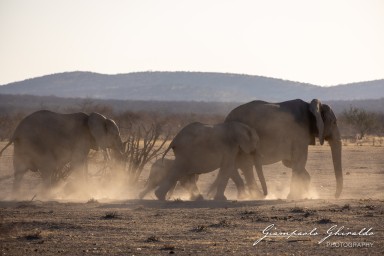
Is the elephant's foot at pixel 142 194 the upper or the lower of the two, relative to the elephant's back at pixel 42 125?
lower

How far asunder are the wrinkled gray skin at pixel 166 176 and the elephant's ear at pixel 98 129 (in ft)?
4.28

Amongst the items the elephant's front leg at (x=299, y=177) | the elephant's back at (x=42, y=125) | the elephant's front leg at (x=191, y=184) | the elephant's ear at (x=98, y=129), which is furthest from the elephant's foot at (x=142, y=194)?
the elephant's front leg at (x=299, y=177)

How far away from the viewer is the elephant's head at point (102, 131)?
19.2 metres

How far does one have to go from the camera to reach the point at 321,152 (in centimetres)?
3444

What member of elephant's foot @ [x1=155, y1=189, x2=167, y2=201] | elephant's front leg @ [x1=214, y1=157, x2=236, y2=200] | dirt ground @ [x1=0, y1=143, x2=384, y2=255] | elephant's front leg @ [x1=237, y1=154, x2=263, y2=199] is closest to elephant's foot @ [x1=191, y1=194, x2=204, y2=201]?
elephant's front leg @ [x1=214, y1=157, x2=236, y2=200]

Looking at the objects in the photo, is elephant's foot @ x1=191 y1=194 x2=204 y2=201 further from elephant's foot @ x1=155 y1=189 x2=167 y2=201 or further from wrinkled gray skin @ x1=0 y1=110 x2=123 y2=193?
wrinkled gray skin @ x1=0 y1=110 x2=123 y2=193

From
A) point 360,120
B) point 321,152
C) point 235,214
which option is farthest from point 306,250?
point 360,120

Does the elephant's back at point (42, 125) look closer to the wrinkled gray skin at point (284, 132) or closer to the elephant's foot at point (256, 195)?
the wrinkled gray skin at point (284, 132)

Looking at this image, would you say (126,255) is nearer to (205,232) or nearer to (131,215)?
(205,232)

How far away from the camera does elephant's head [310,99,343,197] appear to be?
19609mm

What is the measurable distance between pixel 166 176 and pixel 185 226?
486 centimetres

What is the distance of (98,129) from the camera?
19.2m

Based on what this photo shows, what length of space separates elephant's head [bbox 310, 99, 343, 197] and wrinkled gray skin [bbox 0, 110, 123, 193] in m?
4.41

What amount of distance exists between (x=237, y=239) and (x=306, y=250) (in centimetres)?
123
